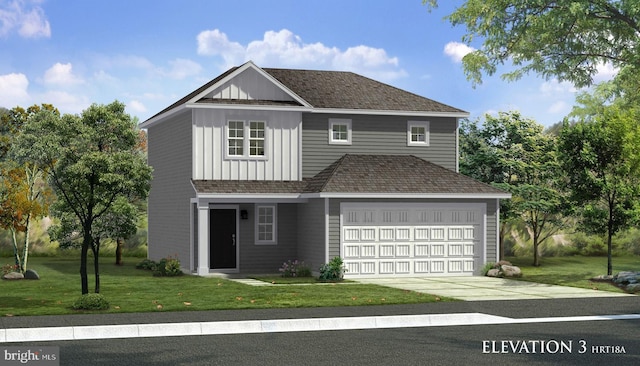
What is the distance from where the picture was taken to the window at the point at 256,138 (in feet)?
99.8

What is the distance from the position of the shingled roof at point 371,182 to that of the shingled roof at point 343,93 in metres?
2.09

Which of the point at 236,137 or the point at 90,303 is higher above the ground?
the point at 236,137

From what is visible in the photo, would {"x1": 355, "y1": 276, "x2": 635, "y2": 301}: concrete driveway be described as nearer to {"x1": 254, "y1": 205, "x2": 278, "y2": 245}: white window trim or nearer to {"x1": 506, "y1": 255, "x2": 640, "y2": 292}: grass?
{"x1": 506, "y1": 255, "x2": 640, "y2": 292}: grass

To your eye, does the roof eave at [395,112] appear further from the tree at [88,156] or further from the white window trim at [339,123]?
the tree at [88,156]

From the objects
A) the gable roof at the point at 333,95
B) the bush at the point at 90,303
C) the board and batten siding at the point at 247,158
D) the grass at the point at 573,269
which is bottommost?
the grass at the point at 573,269

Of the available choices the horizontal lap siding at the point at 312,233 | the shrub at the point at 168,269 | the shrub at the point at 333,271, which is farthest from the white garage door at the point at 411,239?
the shrub at the point at 168,269

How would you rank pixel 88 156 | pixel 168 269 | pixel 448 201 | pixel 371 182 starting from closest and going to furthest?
pixel 88 156 → pixel 168 269 → pixel 371 182 → pixel 448 201

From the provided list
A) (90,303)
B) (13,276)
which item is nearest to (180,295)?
(90,303)

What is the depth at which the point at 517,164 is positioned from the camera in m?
35.9

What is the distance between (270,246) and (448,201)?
6.49m

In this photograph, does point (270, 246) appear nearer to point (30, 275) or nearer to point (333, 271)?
point (333, 271)

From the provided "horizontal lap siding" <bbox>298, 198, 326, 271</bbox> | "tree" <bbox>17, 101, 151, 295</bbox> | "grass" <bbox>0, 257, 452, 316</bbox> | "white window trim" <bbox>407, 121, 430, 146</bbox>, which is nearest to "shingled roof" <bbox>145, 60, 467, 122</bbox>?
"white window trim" <bbox>407, 121, 430, 146</bbox>

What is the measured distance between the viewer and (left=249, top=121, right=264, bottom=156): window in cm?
3041

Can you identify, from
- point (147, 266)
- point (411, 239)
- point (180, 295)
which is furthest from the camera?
point (147, 266)
